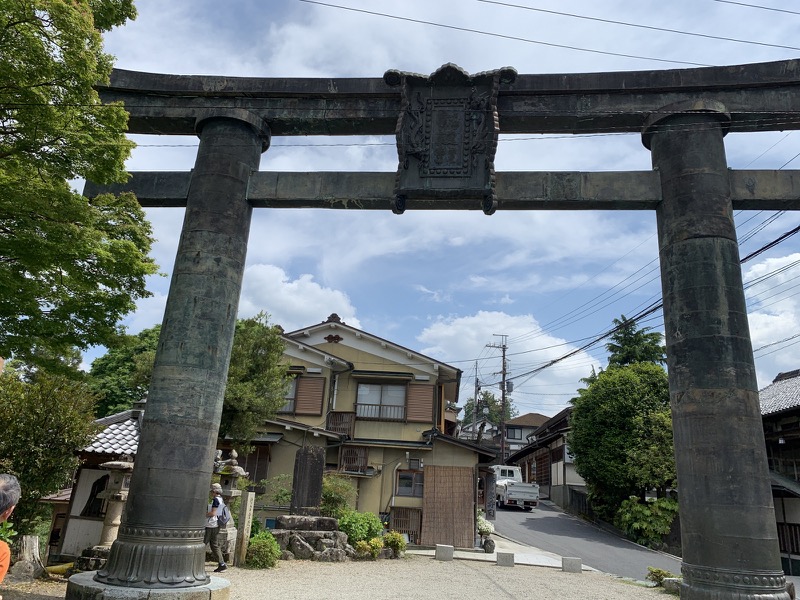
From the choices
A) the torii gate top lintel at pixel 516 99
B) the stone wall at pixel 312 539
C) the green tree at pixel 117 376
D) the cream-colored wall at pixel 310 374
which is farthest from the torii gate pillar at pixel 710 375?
the green tree at pixel 117 376

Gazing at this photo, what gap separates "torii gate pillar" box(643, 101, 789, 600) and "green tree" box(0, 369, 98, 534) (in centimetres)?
1177

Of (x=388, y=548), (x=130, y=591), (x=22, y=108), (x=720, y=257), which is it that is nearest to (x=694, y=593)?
(x=720, y=257)

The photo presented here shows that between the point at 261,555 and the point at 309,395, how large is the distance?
12046mm

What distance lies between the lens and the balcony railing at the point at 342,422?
25.2 meters

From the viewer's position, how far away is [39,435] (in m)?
11.6

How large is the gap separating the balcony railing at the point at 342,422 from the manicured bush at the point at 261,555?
1065cm

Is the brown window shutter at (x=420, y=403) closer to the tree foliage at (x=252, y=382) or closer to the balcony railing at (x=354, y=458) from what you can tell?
the balcony railing at (x=354, y=458)

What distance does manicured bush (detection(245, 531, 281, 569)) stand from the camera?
46.1 feet

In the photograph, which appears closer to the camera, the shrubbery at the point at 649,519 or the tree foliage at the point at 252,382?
the tree foliage at the point at 252,382

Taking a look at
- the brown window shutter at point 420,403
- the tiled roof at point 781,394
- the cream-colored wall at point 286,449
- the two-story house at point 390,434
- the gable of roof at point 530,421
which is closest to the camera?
the two-story house at point 390,434

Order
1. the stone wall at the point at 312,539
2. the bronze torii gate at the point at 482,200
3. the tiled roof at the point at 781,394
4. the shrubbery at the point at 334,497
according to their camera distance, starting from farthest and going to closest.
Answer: the tiled roof at the point at 781,394 → the shrubbery at the point at 334,497 → the stone wall at the point at 312,539 → the bronze torii gate at the point at 482,200

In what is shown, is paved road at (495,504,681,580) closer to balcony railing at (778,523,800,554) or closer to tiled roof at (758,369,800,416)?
balcony railing at (778,523,800,554)

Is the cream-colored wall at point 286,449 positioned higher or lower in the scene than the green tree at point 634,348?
lower

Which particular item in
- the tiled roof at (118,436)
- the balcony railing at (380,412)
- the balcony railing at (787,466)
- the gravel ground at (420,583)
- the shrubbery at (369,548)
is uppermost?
the balcony railing at (380,412)
